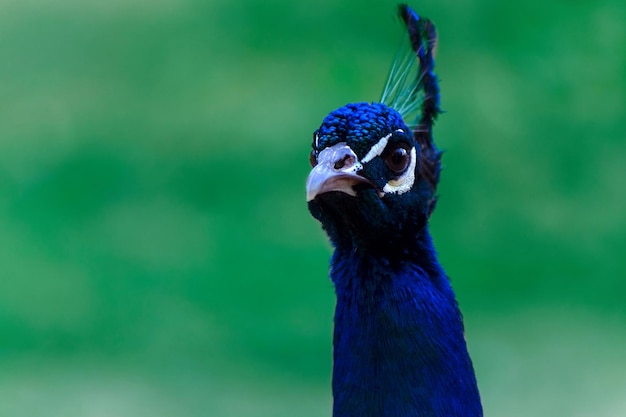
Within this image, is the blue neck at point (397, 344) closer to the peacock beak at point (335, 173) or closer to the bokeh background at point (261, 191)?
the peacock beak at point (335, 173)

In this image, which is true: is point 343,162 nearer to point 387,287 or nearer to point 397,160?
point 397,160

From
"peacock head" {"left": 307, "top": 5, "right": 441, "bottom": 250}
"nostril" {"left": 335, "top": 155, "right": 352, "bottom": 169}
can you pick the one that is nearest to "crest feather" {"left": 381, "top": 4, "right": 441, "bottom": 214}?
"peacock head" {"left": 307, "top": 5, "right": 441, "bottom": 250}

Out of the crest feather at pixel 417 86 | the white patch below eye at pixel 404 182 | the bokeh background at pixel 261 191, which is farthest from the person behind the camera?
the bokeh background at pixel 261 191

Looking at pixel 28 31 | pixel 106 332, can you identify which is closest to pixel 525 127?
pixel 106 332

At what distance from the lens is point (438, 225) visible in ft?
10.9

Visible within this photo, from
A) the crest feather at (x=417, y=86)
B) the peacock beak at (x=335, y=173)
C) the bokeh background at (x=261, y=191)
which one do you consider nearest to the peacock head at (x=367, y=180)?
the peacock beak at (x=335, y=173)

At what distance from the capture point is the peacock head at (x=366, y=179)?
4.52 ft

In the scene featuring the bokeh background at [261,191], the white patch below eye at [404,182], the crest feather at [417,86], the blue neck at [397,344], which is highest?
the bokeh background at [261,191]

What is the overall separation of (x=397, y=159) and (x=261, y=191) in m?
2.00

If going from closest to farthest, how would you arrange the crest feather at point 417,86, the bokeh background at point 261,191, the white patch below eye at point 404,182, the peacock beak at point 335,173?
1. the peacock beak at point 335,173
2. the white patch below eye at point 404,182
3. the crest feather at point 417,86
4. the bokeh background at point 261,191

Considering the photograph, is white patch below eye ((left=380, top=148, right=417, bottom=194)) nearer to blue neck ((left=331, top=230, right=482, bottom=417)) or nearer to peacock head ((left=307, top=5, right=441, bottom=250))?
peacock head ((left=307, top=5, right=441, bottom=250))

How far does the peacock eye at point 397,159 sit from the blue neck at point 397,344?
0.13m

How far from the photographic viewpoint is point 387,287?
58.9 inches

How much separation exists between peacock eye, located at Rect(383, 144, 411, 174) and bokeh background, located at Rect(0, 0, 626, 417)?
1.65 m
